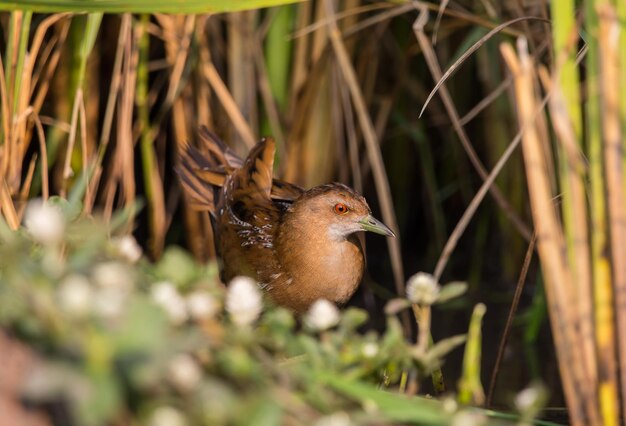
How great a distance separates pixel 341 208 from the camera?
4125 mm

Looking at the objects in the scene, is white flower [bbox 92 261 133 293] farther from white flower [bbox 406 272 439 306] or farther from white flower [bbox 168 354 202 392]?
white flower [bbox 406 272 439 306]

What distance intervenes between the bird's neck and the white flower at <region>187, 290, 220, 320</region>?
221 cm

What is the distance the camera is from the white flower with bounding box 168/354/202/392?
1.52 metres

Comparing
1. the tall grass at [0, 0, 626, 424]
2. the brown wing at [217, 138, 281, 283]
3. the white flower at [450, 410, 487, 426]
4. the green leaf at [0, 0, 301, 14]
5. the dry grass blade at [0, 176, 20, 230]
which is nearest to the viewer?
the white flower at [450, 410, 487, 426]

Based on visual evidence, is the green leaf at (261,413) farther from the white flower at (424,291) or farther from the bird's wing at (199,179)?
the bird's wing at (199,179)

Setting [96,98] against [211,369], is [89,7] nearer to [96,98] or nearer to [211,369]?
[211,369]

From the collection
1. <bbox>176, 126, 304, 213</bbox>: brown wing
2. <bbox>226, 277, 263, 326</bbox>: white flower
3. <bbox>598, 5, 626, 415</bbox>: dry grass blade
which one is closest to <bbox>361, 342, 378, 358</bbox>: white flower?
<bbox>226, 277, 263, 326</bbox>: white flower

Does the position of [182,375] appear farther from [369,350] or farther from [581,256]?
[581,256]

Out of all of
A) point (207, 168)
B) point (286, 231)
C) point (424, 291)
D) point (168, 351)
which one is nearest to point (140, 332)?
point (168, 351)

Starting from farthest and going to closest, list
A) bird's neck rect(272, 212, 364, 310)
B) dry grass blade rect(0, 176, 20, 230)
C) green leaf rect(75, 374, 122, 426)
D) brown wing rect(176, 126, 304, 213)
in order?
brown wing rect(176, 126, 304, 213)
bird's neck rect(272, 212, 364, 310)
dry grass blade rect(0, 176, 20, 230)
green leaf rect(75, 374, 122, 426)

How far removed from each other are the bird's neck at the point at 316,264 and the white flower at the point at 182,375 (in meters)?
2.47

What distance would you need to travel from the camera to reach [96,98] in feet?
16.3

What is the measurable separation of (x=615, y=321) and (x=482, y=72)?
303 cm

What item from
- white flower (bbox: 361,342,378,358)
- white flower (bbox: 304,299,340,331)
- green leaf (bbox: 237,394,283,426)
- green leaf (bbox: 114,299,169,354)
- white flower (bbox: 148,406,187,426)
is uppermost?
white flower (bbox: 304,299,340,331)
